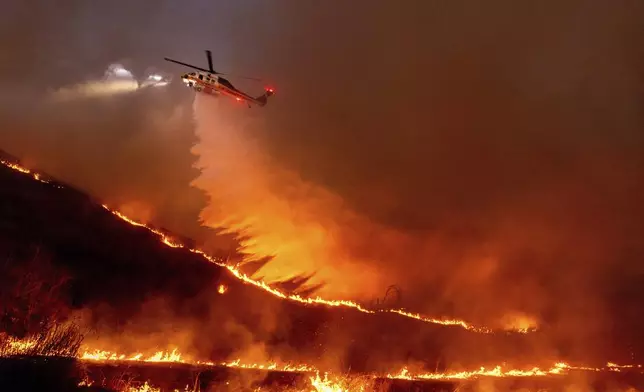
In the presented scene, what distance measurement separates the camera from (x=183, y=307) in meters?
30.7

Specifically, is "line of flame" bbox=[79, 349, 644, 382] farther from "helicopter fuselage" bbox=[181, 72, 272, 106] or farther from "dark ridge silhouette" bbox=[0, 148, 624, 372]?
"helicopter fuselage" bbox=[181, 72, 272, 106]

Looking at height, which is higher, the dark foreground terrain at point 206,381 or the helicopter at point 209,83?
the helicopter at point 209,83

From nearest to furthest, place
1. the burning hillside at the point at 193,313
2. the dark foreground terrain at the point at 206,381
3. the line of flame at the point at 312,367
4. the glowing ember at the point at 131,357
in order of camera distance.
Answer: the dark foreground terrain at the point at 206,381 < the glowing ember at the point at 131,357 < the line of flame at the point at 312,367 < the burning hillside at the point at 193,313

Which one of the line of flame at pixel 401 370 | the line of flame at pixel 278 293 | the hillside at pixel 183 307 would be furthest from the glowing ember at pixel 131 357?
the line of flame at pixel 278 293

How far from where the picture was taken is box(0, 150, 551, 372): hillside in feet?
89.7

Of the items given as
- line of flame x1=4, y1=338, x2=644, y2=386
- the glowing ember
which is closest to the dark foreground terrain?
line of flame x1=4, y1=338, x2=644, y2=386

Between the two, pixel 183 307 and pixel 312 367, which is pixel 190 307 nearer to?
pixel 183 307

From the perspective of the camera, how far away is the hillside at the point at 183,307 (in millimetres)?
27344

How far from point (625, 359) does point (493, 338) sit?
12226 mm

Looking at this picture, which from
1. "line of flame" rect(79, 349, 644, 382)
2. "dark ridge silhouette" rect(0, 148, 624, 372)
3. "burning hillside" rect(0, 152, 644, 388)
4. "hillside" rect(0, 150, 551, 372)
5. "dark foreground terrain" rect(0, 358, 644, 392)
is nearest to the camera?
"dark foreground terrain" rect(0, 358, 644, 392)

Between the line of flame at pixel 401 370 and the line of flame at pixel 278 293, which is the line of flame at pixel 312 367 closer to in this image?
the line of flame at pixel 401 370

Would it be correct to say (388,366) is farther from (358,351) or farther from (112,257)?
(112,257)

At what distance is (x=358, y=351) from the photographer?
3241 cm

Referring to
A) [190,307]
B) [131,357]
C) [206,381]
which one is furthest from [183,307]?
[206,381]
